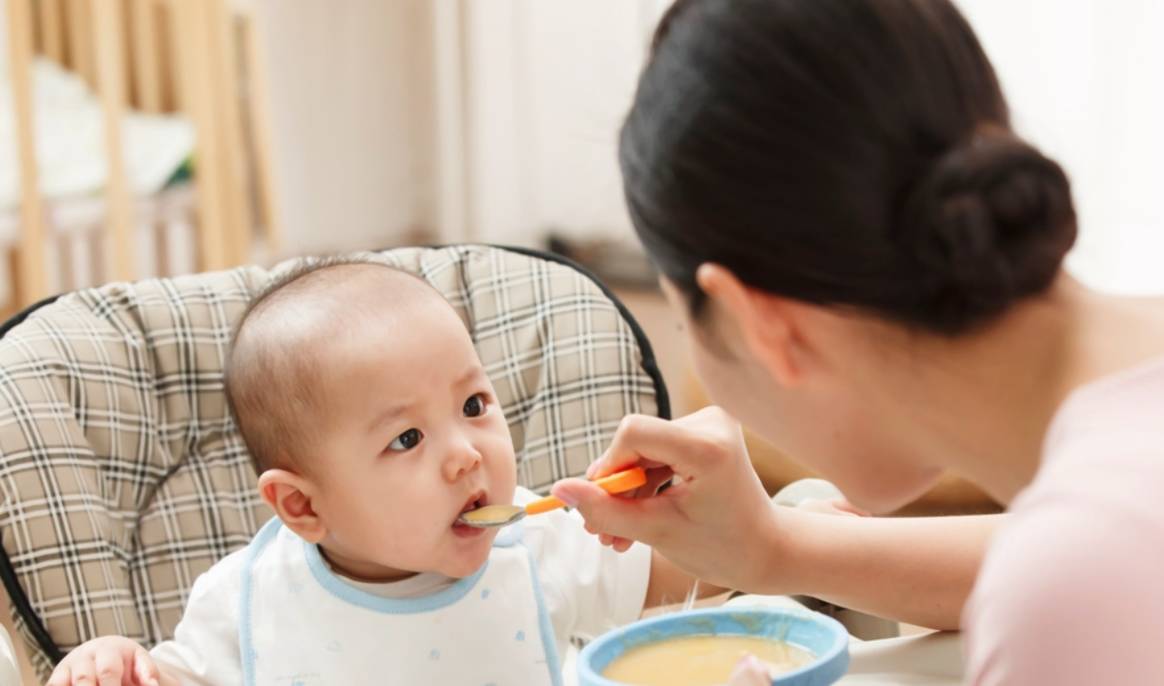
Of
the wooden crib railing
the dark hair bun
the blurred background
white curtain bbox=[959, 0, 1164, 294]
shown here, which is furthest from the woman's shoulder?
the wooden crib railing

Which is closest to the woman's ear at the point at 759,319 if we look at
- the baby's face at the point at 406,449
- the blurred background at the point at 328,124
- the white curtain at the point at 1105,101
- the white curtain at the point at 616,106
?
the baby's face at the point at 406,449

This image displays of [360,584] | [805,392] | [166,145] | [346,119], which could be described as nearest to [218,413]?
[360,584]

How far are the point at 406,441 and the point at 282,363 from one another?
0.13m

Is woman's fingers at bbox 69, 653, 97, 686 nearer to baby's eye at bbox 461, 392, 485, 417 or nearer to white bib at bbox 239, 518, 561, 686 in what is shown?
white bib at bbox 239, 518, 561, 686

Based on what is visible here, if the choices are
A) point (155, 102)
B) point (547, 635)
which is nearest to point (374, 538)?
point (547, 635)

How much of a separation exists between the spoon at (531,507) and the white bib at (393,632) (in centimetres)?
10

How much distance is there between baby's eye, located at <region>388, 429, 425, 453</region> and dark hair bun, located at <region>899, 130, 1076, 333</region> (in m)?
0.52

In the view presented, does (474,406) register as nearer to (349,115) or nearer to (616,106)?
(616,106)

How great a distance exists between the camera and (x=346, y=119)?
445cm

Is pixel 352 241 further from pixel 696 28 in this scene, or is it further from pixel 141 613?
pixel 696 28

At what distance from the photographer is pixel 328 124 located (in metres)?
4.43

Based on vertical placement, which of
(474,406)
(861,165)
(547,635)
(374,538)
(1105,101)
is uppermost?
(861,165)

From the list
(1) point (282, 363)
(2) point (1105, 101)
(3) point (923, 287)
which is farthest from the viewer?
(2) point (1105, 101)

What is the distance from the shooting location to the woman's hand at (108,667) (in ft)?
3.84
